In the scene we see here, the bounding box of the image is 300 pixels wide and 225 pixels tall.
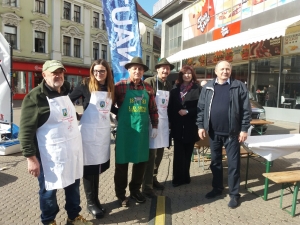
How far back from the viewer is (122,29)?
17.8 ft

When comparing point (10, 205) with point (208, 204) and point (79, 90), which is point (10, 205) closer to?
point (79, 90)

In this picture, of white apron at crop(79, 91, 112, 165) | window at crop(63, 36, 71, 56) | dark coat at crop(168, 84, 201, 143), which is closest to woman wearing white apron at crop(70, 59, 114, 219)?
white apron at crop(79, 91, 112, 165)

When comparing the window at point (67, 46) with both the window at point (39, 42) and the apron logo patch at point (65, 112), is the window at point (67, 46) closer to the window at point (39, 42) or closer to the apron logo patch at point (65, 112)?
the window at point (39, 42)

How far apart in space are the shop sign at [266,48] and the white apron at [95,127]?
11.1 meters

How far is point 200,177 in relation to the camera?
464 centimetres

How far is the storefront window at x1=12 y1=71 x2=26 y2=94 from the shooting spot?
898 inches

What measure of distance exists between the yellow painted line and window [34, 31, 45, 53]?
78.9ft

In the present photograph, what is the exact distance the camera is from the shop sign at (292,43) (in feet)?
36.0

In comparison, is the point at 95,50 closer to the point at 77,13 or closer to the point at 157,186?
the point at 77,13

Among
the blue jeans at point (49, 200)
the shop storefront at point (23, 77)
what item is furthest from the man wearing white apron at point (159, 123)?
the shop storefront at point (23, 77)

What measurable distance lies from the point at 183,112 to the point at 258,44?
1077cm

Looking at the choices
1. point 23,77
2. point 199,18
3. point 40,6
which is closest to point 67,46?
point 40,6

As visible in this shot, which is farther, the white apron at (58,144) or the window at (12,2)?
the window at (12,2)

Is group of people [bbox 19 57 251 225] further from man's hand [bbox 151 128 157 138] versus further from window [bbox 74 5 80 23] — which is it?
window [bbox 74 5 80 23]
